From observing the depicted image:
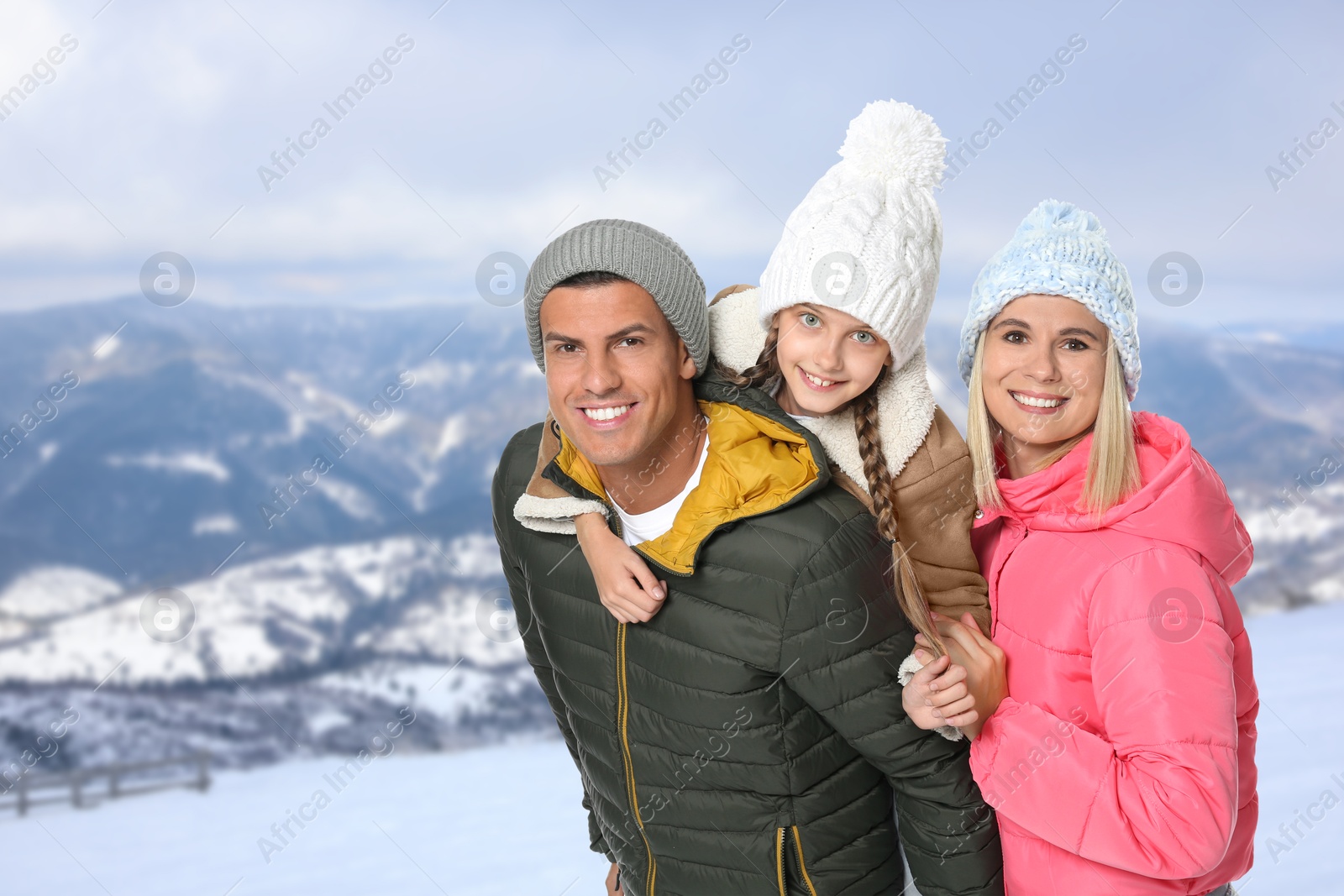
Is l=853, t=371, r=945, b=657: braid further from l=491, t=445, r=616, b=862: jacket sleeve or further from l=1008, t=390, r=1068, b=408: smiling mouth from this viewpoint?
l=491, t=445, r=616, b=862: jacket sleeve

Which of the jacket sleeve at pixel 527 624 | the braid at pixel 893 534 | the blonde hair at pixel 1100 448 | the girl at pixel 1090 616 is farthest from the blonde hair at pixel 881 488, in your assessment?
the jacket sleeve at pixel 527 624

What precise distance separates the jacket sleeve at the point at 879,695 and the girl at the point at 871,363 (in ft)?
0.45

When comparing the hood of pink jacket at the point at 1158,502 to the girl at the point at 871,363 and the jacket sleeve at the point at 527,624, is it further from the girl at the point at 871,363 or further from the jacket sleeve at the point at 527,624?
the jacket sleeve at the point at 527,624

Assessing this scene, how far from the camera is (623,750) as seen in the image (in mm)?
2201

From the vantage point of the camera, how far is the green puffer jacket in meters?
1.92

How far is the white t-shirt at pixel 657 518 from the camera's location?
214cm

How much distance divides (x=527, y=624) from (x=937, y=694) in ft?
4.28

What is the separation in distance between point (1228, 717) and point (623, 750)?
121 cm

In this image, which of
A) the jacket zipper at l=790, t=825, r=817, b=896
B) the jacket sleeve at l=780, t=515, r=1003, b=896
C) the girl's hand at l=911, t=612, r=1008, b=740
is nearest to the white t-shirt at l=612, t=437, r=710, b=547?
the jacket sleeve at l=780, t=515, r=1003, b=896

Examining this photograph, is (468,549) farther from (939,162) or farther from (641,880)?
(939,162)

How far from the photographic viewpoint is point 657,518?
7.06 feet

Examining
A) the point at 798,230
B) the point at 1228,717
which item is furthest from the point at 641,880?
the point at 798,230

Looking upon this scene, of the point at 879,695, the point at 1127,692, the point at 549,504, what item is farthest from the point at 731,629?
the point at 1127,692

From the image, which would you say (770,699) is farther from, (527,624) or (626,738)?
(527,624)
